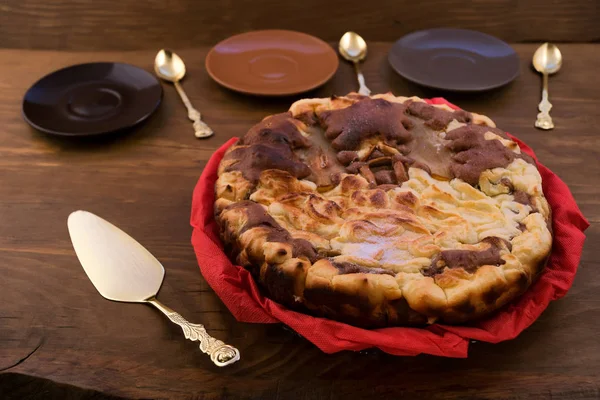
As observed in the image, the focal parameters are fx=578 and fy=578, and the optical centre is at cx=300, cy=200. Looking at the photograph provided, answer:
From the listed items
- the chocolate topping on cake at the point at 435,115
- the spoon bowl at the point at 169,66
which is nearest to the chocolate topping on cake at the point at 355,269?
the chocolate topping on cake at the point at 435,115

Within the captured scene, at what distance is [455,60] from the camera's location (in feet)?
6.44

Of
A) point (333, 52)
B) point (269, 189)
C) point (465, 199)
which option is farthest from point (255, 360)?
point (333, 52)

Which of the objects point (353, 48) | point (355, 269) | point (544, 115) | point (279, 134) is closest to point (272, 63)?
point (353, 48)

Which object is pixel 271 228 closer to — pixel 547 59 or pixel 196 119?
pixel 196 119

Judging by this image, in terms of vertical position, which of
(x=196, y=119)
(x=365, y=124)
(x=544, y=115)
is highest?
(x=365, y=124)

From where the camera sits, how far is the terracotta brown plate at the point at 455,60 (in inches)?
72.7

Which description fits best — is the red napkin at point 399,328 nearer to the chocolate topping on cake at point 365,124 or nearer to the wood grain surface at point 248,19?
the chocolate topping on cake at point 365,124

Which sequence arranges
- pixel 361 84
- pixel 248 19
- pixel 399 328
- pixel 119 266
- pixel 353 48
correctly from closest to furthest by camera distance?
pixel 399 328, pixel 119 266, pixel 361 84, pixel 353 48, pixel 248 19

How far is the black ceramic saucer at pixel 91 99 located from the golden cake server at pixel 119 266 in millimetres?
435

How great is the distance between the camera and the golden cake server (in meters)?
1.15

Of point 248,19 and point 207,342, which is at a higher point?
point 248,19

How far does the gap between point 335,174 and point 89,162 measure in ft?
2.52

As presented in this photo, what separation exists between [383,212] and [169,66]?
1.15 metres

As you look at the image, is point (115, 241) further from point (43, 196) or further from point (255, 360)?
point (255, 360)
